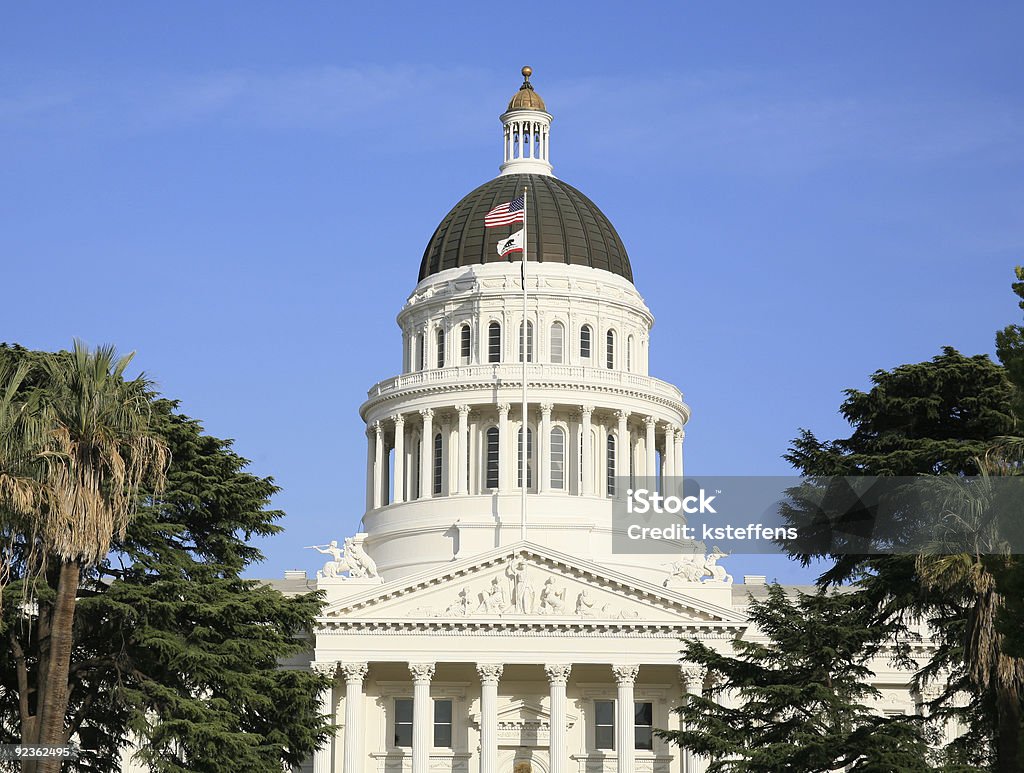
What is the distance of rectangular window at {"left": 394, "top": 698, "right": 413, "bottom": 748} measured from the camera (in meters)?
74.9

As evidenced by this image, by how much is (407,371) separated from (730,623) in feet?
86.7

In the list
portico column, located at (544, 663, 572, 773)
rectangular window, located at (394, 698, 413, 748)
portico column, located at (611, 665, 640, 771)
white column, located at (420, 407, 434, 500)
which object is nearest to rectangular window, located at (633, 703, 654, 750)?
portico column, located at (611, 665, 640, 771)

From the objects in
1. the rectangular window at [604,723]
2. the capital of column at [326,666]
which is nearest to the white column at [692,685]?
the rectangular window at [604,723]

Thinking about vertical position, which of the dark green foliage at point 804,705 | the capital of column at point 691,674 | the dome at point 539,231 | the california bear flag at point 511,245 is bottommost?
the dark green foliage at point 804,705

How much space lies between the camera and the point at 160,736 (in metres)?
47.6

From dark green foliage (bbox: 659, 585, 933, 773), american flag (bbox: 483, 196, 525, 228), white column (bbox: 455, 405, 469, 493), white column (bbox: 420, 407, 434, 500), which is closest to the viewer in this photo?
dark green foliage (bbox: 659, 585, 933, 773)

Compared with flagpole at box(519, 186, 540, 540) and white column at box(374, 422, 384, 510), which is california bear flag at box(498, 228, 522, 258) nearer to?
flagpole at box(519, 186, 540, 540)

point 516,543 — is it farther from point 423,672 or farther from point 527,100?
point 527,100

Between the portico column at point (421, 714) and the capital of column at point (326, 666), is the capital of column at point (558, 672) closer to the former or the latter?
the portico column at point (421, 714)

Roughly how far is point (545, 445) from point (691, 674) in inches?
686

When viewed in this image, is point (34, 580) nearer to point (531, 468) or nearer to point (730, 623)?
point (730, 623)

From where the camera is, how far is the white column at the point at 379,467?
292 ft

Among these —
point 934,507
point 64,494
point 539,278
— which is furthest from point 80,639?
point 539,278

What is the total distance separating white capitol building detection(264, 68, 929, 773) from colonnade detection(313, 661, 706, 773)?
82mm
